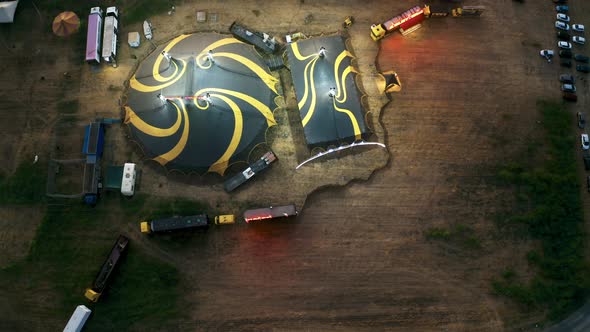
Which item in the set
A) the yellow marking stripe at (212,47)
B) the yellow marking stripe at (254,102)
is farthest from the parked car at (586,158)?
the yellow marking stripe at (212,47)

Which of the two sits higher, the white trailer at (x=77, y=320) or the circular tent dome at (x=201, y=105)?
the circular tent dome at (x=201, y=105)

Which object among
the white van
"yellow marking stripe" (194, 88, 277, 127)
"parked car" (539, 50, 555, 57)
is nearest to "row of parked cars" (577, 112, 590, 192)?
"parked car" (539, 50, 555, 57)

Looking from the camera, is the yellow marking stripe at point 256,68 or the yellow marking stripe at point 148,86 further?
the yellow marking stripe at point 256,68

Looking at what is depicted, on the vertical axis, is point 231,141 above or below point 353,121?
below

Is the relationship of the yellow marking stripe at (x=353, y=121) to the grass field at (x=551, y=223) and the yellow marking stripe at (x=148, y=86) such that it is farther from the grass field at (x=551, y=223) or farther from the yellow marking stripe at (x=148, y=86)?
the yellow marking stripe at (x=148, y=86)

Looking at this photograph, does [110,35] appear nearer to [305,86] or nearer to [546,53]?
[305,86]

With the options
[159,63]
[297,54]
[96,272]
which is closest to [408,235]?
[297,54]
